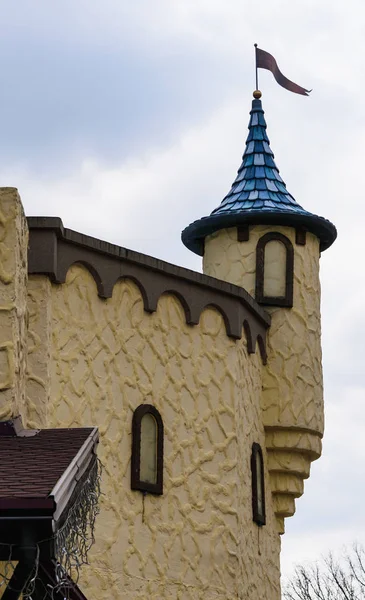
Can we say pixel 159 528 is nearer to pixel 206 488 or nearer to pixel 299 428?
pixel 206 488

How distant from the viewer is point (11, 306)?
12.2 m

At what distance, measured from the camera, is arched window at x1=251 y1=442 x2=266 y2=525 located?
17.0 metres

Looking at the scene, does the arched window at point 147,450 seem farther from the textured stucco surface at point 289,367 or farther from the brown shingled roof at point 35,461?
the brown shingled roof at point 35,461

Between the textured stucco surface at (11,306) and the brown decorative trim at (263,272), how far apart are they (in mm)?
5872

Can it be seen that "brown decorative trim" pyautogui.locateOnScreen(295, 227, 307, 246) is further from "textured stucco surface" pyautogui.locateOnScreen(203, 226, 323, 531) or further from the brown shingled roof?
the brown shingled roof

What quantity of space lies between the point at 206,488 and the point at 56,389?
106 inches

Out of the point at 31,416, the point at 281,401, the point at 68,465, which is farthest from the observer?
the point at 281,401

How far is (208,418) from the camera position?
15.9 m

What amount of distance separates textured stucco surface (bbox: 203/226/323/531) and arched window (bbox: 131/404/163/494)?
2.82 m

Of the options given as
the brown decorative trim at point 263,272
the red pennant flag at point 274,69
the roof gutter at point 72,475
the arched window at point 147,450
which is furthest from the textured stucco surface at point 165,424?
the red pennant flag at point 274,69

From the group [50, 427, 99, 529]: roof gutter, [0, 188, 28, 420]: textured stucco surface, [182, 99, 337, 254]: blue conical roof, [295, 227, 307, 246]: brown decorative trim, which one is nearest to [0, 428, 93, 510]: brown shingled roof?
[50, 427, 99, 529]: roof gutter

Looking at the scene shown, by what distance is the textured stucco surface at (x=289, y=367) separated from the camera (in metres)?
17.8

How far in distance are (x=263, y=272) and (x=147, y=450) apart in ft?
13.2

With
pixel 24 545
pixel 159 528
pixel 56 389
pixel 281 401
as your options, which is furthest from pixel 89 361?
pixel 24 545
